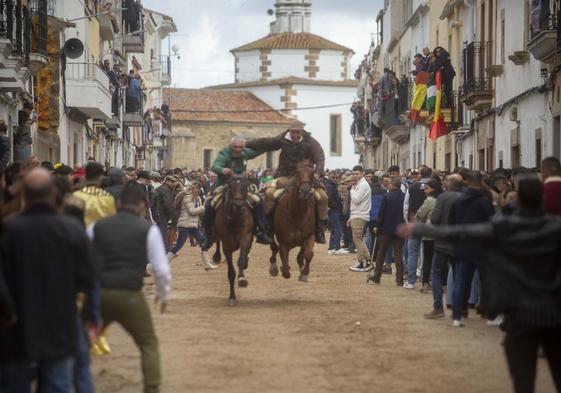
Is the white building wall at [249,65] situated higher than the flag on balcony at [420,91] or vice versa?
the white building wall at [249,65]

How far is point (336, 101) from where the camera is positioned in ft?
370

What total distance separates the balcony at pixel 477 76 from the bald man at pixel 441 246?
1532 cm

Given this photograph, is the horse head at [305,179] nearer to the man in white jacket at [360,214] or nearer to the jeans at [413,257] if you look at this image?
the jeans at [413,257]

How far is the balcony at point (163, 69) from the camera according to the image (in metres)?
95.7

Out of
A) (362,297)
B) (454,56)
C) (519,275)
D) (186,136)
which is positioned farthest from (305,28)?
(519,275)

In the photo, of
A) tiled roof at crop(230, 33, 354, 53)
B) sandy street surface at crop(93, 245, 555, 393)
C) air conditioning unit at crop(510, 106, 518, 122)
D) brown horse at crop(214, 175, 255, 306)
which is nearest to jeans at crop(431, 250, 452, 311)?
sandy street surface at crop(93, 245, 555, 393)

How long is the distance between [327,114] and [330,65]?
13.3ft

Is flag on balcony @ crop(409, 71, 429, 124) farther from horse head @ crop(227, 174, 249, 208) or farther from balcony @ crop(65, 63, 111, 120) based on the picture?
horse head @ crop(227, 174, 249, 208)

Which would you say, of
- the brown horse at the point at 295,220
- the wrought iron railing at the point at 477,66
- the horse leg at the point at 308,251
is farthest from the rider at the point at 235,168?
the wrought iron railing at the point at 477,66

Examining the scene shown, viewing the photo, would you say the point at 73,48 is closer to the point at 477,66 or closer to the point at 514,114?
the point at 477,66

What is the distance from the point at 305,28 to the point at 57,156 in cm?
7619

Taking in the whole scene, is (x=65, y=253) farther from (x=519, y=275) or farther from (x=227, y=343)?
(x=227, y=343)

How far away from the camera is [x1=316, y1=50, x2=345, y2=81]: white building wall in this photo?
370 feet

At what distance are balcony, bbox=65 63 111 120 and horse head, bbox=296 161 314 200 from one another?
2668 cm
